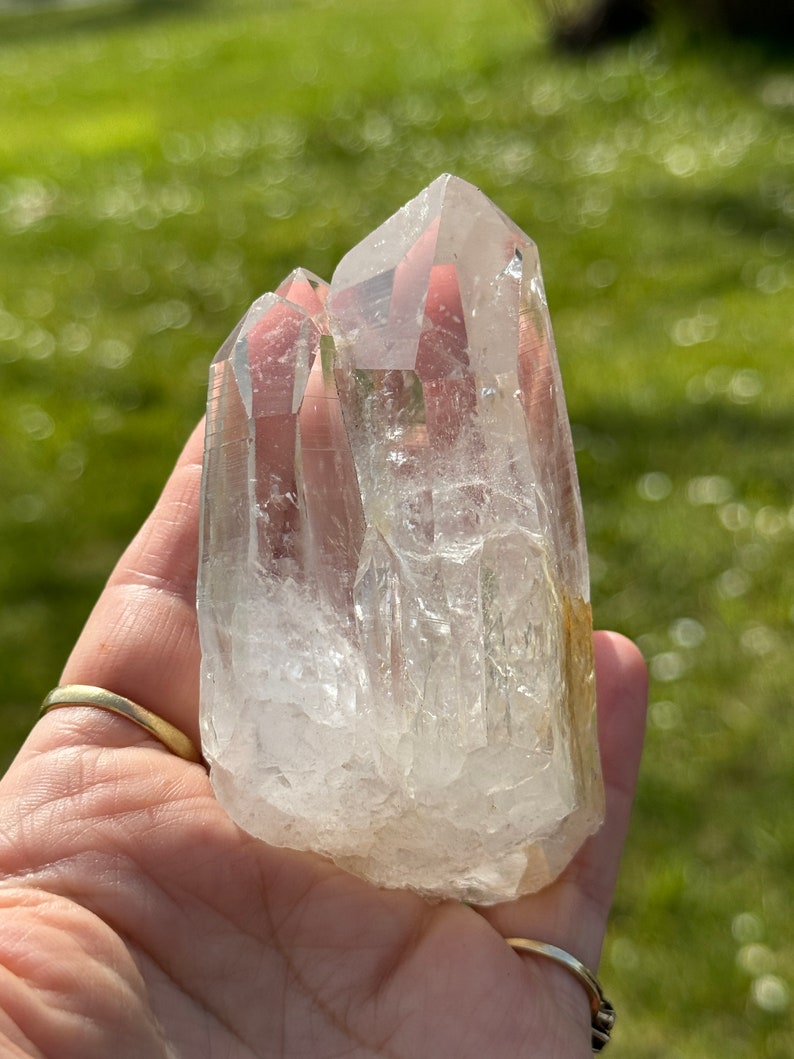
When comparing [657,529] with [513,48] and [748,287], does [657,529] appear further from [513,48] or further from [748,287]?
[513,48]

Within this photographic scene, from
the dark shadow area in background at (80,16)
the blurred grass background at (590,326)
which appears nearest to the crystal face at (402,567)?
the blurred grass background at (590,326)

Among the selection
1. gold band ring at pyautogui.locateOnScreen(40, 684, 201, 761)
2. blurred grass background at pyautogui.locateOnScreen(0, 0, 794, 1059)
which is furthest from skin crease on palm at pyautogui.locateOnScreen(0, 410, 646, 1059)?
blurred grass background at pyautogui.locateOnScreen(0, 0, 794, 1059)

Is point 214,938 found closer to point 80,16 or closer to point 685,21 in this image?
point 685,21

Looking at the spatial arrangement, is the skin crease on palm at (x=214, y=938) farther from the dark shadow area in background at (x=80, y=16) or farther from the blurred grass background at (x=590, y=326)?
the dark shadow area in background at (x=80, y=16)

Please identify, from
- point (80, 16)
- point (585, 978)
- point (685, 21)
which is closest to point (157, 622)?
point (585, 978)

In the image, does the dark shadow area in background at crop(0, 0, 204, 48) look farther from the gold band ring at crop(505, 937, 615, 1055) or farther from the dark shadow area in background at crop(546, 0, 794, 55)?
the gold band ring at crop(505, 937, 615, 1055)

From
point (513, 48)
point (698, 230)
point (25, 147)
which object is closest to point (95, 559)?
point (698, 230)
